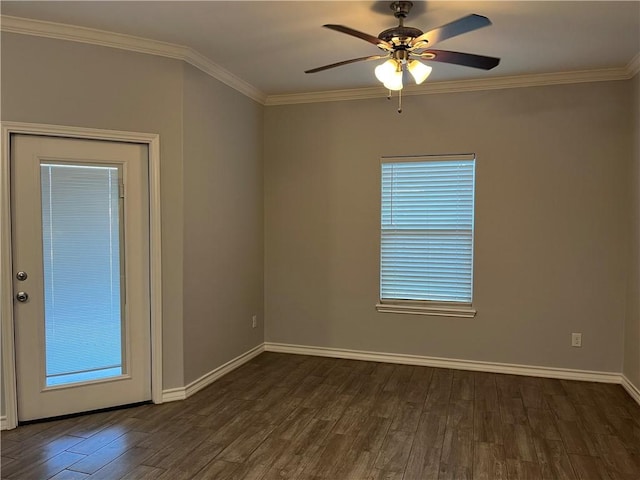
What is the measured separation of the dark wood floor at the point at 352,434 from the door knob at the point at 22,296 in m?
0.85

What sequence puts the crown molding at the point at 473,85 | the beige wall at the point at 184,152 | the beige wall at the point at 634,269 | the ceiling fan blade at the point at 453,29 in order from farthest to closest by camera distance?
1. the crown molding at the point at 473,85
2. the beige wall at the point at 634,269
3. the beige wall at the point at 184,152
4. the ceiling fan blade at the point at 453,29

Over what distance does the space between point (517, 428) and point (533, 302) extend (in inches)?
54.5

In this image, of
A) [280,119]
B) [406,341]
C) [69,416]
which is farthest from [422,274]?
[69,416]

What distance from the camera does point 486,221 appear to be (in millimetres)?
4230

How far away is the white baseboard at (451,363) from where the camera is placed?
404cm

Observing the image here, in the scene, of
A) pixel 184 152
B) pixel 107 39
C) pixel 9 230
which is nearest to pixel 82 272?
pixel 9 230

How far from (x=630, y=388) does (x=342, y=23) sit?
3596 millimetres

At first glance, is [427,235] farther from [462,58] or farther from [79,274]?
[79,274]

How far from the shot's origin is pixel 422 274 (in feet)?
14.7

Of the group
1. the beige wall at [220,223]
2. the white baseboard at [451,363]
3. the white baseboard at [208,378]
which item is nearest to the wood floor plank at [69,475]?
the white baseboard at [208,378]

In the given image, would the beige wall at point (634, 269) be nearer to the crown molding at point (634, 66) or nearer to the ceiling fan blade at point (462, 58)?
the crown molding at point (634, 66)

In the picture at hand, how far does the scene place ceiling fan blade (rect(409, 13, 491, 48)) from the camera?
2.17 meters

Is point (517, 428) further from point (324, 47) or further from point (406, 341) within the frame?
point (324, 47)

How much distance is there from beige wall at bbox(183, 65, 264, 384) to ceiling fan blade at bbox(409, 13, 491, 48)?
1.89 m
